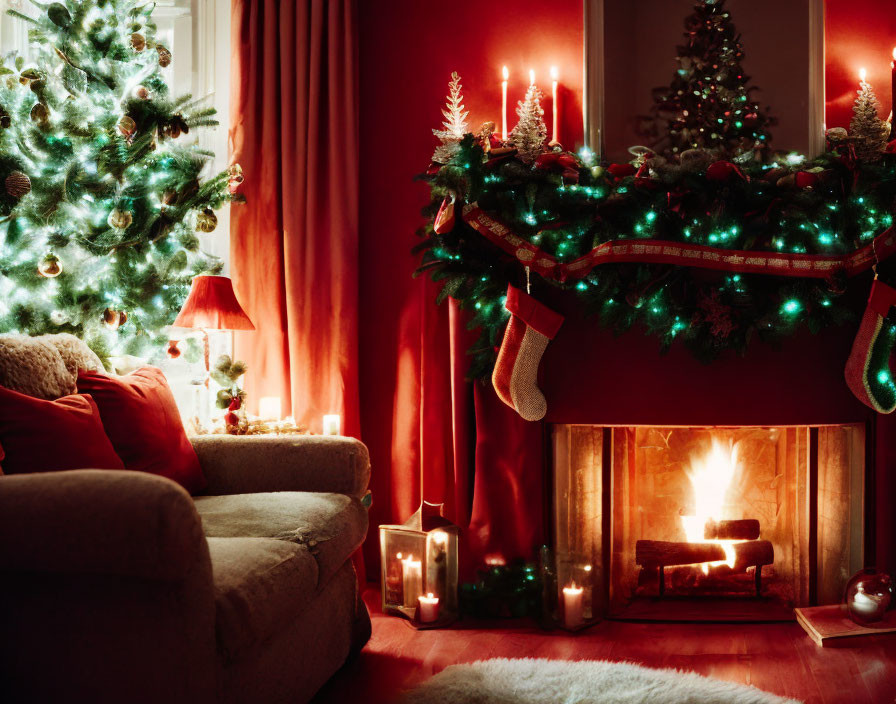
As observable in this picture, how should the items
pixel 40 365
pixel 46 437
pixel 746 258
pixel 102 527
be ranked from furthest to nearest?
pixel 746 258, pixel 40 365, pixel 46 437, pixel 102 527

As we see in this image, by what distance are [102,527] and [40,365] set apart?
83 cm

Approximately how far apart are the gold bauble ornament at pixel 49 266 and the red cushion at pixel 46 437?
83 cm

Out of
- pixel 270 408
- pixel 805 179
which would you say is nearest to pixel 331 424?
pixel 270 408

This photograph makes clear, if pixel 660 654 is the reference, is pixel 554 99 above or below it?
above

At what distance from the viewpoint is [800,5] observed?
2.84 metres

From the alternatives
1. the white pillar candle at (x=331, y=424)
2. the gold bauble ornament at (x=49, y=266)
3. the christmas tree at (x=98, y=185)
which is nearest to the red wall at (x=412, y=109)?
the white pillar candle at (x=331, y=424)

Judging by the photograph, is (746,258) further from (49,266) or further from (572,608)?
(49,266)

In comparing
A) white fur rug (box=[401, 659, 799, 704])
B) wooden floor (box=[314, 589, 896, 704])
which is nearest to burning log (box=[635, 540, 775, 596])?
wooden floor (box=[314, 589, 896, 704])

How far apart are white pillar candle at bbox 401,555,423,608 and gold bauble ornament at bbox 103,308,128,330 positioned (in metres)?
1.29

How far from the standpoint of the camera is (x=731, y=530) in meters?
2.71

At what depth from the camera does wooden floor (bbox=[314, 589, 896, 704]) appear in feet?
6.82

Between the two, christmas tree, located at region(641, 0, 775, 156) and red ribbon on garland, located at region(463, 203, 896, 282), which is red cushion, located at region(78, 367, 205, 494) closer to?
red ribbon on garland, located at region(463, 203, 896, 282)

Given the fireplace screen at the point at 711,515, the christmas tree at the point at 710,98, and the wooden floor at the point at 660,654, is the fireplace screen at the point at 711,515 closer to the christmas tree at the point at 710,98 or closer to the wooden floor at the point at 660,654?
the wooden floor at the point at 660,654

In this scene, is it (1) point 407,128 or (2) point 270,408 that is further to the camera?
(1) point 407,128
